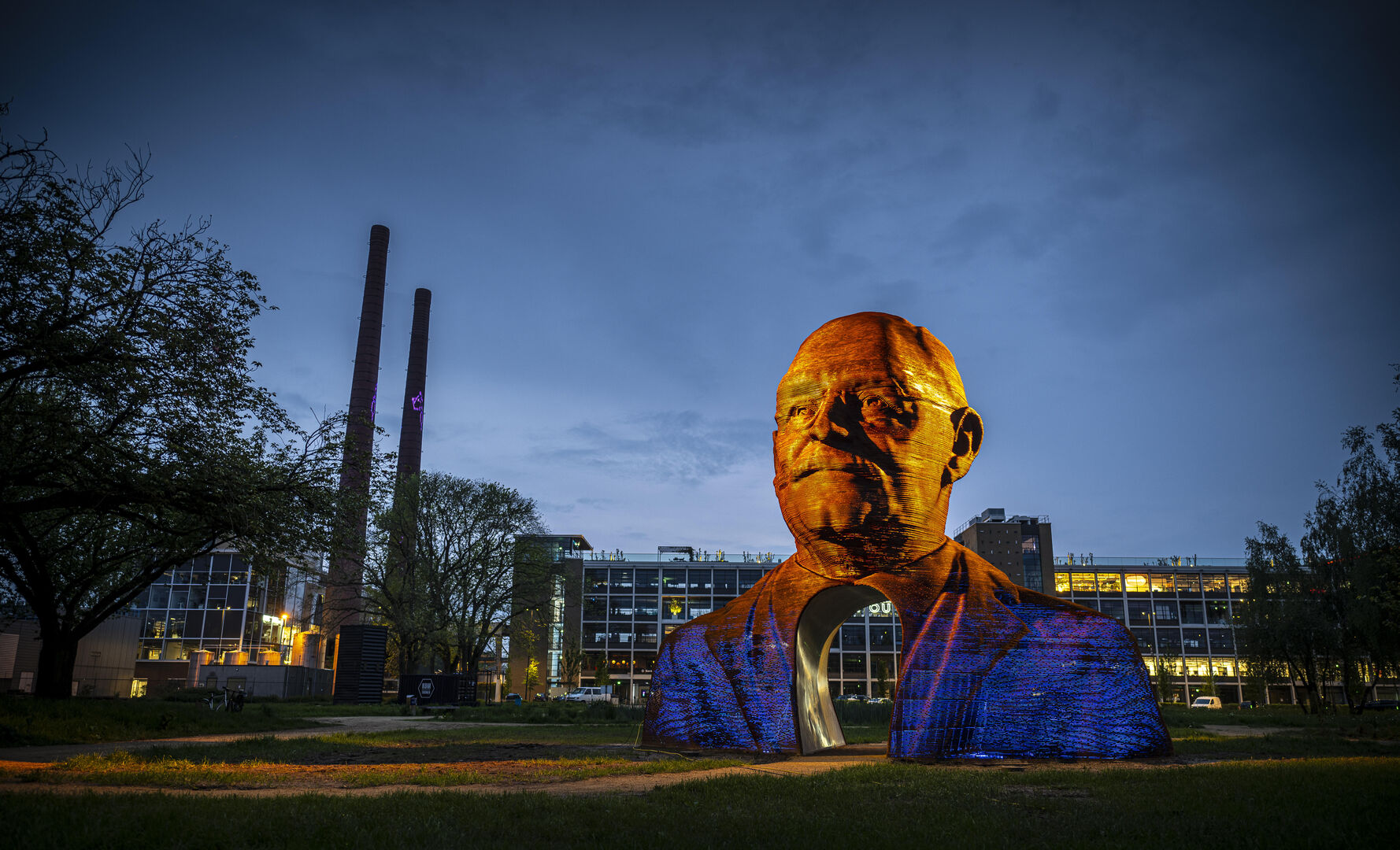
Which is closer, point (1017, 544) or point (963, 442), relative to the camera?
point (963, 442)

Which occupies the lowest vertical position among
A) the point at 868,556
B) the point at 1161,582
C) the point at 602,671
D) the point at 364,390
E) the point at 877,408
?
the point at 602,671

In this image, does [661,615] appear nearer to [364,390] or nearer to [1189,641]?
[364,390]

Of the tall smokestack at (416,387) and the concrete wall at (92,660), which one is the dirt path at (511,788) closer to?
the concrete wall at (92,660)

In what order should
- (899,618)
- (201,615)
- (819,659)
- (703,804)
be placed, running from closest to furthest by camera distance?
(703,804) → (899,618) → (819,659) → (201,615)

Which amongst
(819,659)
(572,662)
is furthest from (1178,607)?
(819,659)

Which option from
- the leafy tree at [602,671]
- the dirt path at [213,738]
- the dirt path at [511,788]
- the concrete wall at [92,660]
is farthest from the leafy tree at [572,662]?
the dirt path at [511,788]

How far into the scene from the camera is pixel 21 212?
13.0 metres

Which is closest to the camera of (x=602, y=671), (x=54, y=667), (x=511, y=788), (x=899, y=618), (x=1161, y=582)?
(x=511, y=788)

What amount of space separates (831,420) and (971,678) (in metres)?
4.36

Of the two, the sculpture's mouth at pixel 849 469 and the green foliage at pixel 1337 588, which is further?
the green foliage at pixel 1337 588

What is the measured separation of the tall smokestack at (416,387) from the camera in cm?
5547

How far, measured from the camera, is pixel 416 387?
189ft

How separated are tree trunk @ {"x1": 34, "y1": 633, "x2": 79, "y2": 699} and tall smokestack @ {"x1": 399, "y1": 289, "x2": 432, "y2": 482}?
3122 centimetres

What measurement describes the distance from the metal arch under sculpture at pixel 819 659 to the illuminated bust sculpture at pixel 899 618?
53 mm
